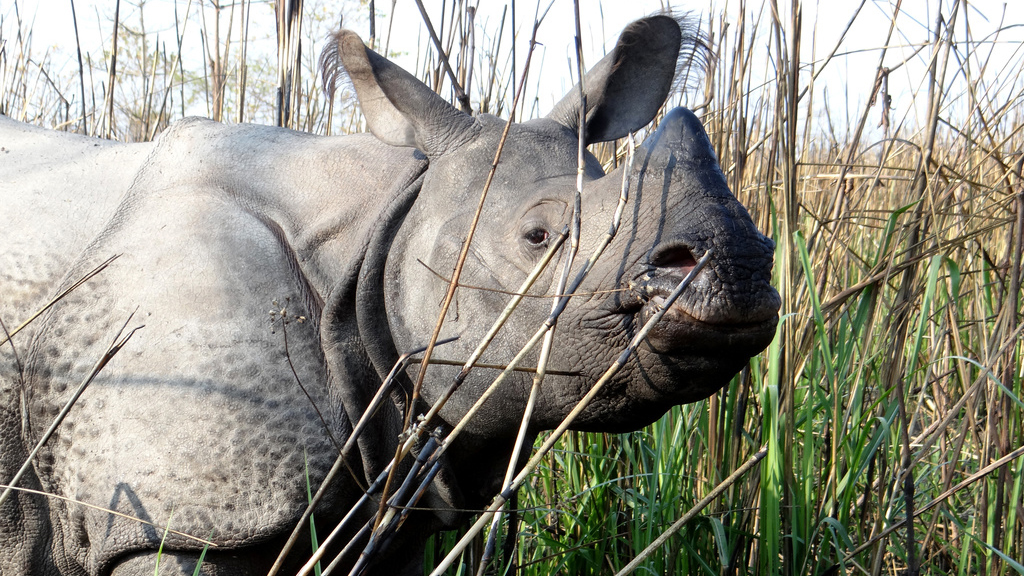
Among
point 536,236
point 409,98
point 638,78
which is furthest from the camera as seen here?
point 638,78

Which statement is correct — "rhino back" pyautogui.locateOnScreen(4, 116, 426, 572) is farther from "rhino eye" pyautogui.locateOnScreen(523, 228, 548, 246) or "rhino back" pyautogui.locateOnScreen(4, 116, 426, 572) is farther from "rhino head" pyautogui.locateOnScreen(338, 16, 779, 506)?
"rhino eye" pyautogui.locateOnScreen(523, 228, 548, 246)

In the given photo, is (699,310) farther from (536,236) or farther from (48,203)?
(48,203)

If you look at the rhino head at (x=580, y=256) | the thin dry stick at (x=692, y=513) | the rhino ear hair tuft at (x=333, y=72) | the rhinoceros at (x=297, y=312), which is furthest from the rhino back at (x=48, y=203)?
the thin dry stick at (x=692, y=513)

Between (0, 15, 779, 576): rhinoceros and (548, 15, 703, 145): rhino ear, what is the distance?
0.09 meters

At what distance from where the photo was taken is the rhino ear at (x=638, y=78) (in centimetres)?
235

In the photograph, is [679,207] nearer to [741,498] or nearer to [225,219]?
[225,219]

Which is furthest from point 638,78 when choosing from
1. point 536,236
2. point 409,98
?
point 536,236

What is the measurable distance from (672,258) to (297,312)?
86cm

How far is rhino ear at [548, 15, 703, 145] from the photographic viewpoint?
92.4 inches

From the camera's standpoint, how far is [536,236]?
189cm

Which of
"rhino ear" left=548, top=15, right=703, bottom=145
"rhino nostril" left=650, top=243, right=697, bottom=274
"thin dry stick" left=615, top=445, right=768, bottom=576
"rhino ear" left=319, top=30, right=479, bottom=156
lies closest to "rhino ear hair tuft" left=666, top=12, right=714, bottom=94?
"rhino ear" left=548, top=15, right=703, bottom=145

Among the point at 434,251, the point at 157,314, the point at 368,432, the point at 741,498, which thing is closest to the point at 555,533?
the point at 741,498

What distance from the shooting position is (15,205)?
7.04 feet

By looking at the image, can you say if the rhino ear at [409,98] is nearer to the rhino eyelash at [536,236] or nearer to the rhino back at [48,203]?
the rhino eyelash at [536,236]
